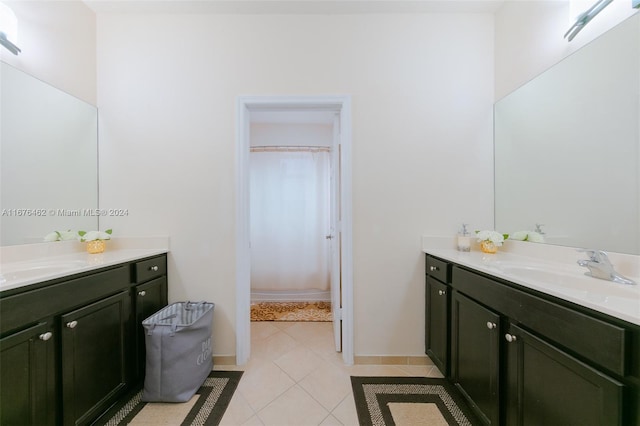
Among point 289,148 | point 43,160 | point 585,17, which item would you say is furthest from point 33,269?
point 585,17

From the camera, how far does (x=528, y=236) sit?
1.50m

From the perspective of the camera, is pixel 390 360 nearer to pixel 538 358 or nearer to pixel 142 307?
pixel 538 358

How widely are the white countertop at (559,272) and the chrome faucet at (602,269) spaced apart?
0.08 ft

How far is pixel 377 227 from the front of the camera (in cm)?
180

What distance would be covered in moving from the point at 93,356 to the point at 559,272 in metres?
2.45

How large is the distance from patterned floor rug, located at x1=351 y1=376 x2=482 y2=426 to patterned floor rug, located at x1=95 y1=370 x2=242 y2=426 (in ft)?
2.76

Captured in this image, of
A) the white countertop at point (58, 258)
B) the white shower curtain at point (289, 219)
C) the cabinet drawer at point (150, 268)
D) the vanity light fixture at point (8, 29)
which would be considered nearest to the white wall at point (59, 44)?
the vanity light fixture at point (8, 29)

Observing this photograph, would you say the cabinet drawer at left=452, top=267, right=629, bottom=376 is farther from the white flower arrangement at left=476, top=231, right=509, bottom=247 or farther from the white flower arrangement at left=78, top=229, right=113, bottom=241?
the white flower arrangement at left=78, top=229, right=113, bottom=241

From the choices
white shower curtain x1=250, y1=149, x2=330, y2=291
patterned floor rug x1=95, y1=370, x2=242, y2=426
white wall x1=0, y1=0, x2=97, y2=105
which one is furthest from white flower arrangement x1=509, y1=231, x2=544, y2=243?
white wall x1=0, y1=0, x2=97, y2=105

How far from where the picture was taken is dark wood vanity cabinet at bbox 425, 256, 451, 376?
1479mm

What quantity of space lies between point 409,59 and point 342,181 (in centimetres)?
109

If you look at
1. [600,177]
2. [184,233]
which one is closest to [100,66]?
[184,233]

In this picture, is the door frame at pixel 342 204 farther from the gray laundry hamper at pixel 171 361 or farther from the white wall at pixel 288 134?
the white wall at pixel 288 134

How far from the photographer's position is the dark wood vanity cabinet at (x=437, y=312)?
148 cm
